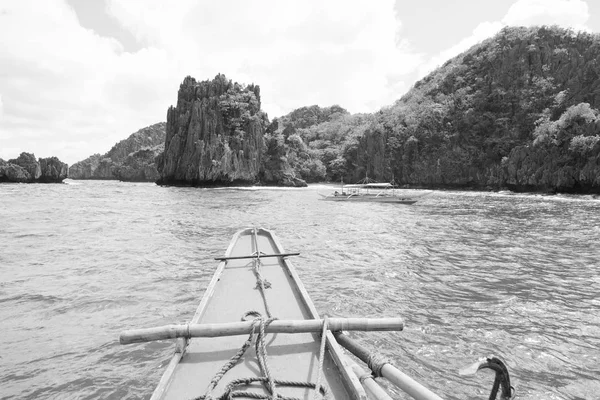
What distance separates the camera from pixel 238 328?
14.0 feet

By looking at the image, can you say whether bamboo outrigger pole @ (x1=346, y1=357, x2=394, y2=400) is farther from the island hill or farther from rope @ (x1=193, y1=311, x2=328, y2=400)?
the island hill

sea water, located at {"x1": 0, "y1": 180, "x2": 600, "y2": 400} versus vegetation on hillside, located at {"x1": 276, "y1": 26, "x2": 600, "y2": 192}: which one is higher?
vegetation on hillside, located at {"x1": 276, "y1": 26, "x2": 600, "y2": 192}

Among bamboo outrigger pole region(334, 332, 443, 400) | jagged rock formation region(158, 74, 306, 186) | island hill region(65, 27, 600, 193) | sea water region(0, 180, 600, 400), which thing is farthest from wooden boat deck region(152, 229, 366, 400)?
jagged rock formation region(158, 74, 306, 186)

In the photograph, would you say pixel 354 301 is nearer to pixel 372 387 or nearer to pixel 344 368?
pixel 344 368

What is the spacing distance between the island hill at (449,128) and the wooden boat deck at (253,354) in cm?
6713

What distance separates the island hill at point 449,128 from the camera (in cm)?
6962

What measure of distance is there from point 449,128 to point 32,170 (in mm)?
113418

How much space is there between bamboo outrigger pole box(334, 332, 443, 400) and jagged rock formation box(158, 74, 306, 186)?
3142 inches

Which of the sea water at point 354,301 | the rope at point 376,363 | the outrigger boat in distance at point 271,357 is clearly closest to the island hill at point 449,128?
the sea water at point 354,301

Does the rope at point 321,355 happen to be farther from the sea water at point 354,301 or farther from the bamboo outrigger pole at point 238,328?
the sea water at point 354,301

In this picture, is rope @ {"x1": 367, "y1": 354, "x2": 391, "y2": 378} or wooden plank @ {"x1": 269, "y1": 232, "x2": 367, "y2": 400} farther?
rope @ {"x1": 367, "y1": 354, "x2": 391, "y2": 378}

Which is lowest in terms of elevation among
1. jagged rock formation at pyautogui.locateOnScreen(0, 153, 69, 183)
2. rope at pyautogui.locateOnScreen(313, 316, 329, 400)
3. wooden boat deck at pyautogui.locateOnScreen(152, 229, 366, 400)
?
wooden boat deck at pyautogui.locateOnScreen(152, 229, 366, 400)

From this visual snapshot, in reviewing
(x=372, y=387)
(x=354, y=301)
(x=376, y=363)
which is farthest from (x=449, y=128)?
(x=372, y=387)

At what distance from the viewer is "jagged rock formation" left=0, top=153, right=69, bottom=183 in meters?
90.8
